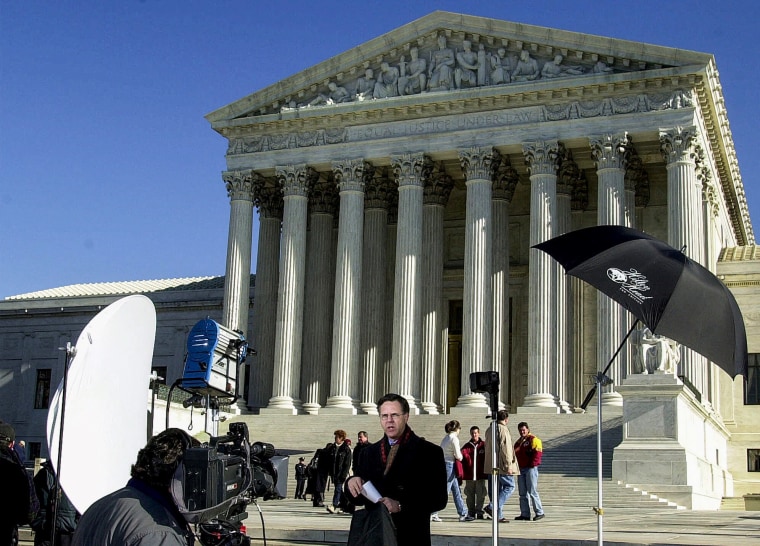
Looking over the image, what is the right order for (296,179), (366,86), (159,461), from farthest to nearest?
(296,179)
(366,86)
(159,461)

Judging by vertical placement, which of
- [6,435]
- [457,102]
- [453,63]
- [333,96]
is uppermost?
[453,63]

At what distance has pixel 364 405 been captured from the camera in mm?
43531

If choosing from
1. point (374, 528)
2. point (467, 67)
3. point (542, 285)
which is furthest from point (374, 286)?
point (374, 528)

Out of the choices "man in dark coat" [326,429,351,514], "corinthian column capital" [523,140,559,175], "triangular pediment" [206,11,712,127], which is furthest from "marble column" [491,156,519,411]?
"man in dark coat" [326,429,351,514]

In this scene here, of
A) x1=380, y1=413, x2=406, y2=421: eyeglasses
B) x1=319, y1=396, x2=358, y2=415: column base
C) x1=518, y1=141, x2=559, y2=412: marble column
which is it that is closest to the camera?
x1=380, y1=413, x2=406, y2=421: eyeglasses

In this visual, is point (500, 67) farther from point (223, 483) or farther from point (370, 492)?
point (223, 483)

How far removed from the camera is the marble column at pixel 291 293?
142ft

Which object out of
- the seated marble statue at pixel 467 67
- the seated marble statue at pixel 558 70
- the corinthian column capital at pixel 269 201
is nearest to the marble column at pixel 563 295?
the seated marble statue at pixel 558 70

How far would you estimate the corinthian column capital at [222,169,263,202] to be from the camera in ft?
149

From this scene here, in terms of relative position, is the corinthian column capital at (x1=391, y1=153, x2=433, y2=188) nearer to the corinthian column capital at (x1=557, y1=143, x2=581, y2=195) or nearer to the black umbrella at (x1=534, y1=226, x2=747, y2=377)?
the corinthian column capital at (x1=557, y1=143, x2=581, y2=195)

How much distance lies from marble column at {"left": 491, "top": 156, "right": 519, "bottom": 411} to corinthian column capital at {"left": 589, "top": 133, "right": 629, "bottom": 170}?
408 cm

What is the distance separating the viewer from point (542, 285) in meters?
39.8

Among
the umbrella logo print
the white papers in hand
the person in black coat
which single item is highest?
the umbrella logo print

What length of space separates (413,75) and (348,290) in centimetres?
925
